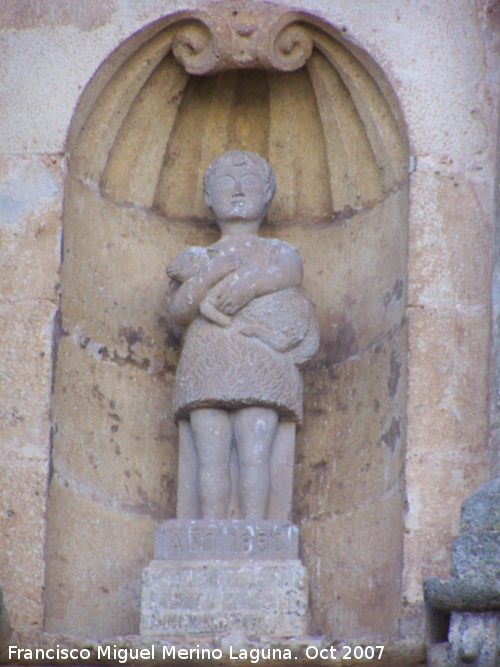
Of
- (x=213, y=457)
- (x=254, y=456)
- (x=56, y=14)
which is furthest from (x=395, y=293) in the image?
(x=56, y=14)

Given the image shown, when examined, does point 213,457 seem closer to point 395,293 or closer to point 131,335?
point 131,335

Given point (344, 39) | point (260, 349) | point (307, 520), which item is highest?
point (344, 39)

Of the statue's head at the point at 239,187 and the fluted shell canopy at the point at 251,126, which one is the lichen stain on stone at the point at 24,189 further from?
the statue's head at the point at 239,187

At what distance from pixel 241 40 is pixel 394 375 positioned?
63.3 inches

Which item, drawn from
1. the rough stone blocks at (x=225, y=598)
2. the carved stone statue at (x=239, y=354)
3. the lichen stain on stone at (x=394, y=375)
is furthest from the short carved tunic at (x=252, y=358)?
the rough stone blocks at (x=225, y=598)

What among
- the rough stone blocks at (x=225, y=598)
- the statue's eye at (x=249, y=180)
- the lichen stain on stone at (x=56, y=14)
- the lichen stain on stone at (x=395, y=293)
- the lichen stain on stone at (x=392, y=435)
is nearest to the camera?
the rough stone blocks at (x=225, y=598)

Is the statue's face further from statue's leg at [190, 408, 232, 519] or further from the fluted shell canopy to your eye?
statue's leg at [190, 408, 232, 519]

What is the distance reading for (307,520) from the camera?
696 cm

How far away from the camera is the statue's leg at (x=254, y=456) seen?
21.4 feet

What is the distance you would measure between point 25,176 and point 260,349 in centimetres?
123

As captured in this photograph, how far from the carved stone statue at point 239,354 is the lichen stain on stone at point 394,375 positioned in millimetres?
328

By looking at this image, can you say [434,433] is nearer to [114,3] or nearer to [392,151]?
[392,151]

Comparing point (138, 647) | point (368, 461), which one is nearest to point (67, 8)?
point (368, 461)

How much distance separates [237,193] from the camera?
6.93m
